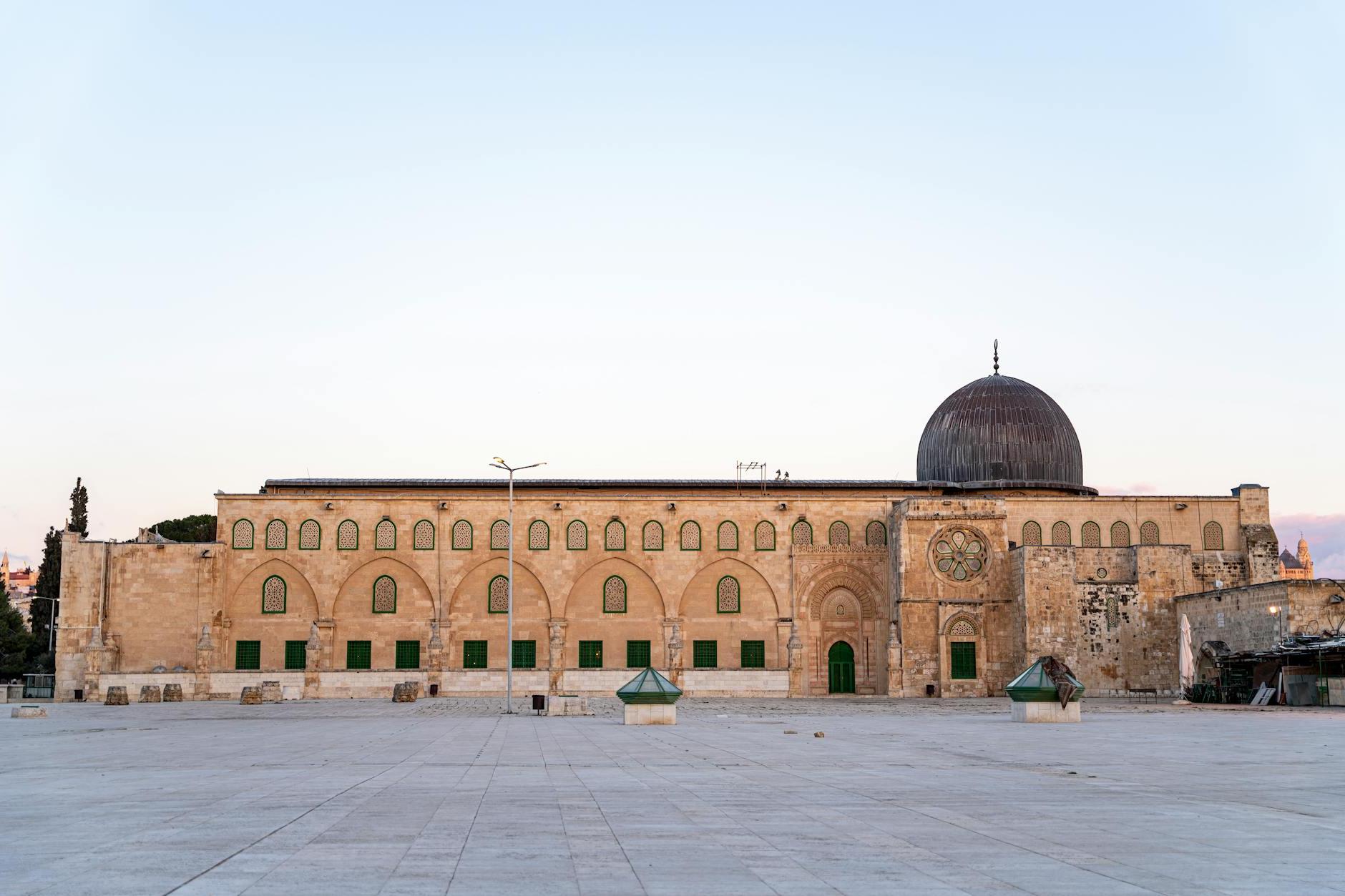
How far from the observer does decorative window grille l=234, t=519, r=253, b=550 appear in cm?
5509

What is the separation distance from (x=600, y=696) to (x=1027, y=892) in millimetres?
46396

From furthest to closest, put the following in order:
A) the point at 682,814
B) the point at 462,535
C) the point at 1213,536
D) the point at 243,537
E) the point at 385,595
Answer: the point at 1213,536
the point at 462,535
the point at 385,595
the point at 243,537
the point at 682,814

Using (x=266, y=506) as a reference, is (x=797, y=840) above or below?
below

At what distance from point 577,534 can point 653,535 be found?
3355 millimetres

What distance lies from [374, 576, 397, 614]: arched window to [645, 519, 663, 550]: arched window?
440 inches

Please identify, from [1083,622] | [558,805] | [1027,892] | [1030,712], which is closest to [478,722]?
[1030,712]

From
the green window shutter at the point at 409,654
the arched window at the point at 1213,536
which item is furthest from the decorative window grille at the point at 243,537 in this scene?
the arched window at the point at 1213,536

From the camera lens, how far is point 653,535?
56.1 metres

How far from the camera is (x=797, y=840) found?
934 centimetres

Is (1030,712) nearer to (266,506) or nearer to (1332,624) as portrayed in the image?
(1332,624)

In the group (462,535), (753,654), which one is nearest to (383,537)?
(462,535)

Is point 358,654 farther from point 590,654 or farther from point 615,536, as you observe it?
point 615,536

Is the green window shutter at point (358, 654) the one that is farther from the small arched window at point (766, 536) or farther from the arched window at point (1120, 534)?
Result: the arched window at point (1120, 534)

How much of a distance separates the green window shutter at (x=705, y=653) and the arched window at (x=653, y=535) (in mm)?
4551
